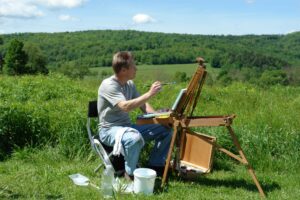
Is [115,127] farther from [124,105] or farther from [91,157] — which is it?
[91,157]

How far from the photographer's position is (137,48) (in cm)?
5916

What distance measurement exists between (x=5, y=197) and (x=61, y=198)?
53 cm

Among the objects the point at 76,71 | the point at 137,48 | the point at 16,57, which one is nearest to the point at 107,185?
the point at 76,71

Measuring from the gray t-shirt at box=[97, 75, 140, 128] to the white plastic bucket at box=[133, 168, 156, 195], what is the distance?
2.37 feet

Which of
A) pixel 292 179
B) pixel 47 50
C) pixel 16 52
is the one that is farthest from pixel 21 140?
pixel 47 50

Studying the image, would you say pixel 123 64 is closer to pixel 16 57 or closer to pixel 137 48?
pixel 16 57

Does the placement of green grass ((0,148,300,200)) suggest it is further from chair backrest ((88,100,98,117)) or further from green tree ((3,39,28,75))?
green tree ((3,39,28,75))

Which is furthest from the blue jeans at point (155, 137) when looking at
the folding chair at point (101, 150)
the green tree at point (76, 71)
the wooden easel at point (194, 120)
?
the green tree at point (76, 71)

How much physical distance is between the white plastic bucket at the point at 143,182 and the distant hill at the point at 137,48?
36.8 m

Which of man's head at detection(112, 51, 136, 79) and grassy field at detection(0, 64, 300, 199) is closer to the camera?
grassy field at detection(0, 64, 300, 199)

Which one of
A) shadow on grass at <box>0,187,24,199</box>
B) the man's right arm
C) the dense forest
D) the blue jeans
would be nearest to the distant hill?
the dense forest

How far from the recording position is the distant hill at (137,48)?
4762 centimetres

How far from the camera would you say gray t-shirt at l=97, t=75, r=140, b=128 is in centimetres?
473

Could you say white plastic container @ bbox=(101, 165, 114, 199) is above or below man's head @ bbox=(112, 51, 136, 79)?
below
